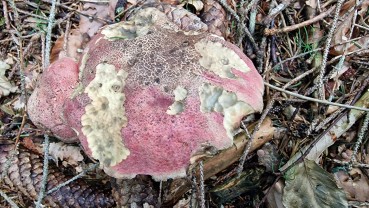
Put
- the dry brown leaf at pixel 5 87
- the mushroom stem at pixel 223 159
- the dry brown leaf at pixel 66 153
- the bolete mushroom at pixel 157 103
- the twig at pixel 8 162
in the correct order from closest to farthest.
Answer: the bolete mushroom at pixel 157 103 → the twig at pixel 8 162 → the mushroom stem at pixel 223 159 → the dry brown leaf at pixel 66 153 → the dry brown leaf at pixel 5 87

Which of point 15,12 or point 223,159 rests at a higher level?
point 15,12

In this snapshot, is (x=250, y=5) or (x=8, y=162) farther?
(x=250, y=5)

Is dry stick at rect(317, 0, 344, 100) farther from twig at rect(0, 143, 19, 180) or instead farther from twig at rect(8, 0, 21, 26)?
twig at rect(8, 0, 21, 26)

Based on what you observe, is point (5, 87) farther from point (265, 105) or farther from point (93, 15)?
point (265, 105)

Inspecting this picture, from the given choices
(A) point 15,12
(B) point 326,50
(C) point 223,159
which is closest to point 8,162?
(A) point 15,12

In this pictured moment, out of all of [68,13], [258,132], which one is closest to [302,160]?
[258,132]

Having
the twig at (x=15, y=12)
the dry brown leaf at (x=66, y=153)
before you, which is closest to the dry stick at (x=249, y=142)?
the dry brown leaf at (x=66, y=153)

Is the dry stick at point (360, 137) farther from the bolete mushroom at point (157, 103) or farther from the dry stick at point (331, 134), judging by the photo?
the bolete mushroom at point (157, 103)
